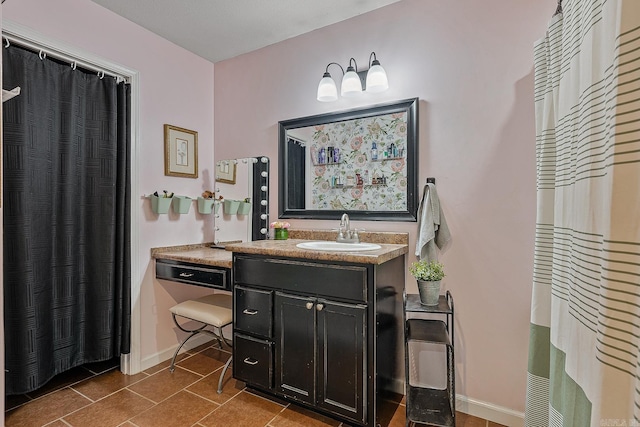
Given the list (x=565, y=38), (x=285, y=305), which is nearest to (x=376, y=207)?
(x=285, y=305)

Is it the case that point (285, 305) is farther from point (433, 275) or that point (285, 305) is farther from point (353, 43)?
point (353, 43)

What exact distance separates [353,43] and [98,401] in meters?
2.85

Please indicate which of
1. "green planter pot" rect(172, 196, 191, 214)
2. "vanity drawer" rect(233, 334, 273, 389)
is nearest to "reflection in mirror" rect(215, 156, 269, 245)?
"green planter pot" rect(172, 196, 191, 214)

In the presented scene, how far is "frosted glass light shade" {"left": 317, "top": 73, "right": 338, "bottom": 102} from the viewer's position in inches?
87.6

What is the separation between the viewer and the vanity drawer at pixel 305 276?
1638 mm

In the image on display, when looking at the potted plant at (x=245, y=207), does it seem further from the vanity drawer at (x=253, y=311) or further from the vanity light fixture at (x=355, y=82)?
the vanity light fixture at (x=355, y=82)

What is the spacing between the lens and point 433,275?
68.2 inches

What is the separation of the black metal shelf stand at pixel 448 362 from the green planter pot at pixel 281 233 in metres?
1.00

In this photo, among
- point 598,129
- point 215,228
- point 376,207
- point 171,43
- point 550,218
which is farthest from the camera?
point 215,228

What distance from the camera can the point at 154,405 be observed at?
1.95m

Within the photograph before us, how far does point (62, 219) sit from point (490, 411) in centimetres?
282

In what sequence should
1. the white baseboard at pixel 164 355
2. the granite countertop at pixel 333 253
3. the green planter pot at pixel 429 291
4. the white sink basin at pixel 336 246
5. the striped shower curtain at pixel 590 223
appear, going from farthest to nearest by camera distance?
the white baseboard at pixel 164 355 < the white sink basin at pixel 336 246 < the green planter pot at pixel 429 291 < the granite countertop at pixel 333 253 < the striped shower curtain at pixel 590 223

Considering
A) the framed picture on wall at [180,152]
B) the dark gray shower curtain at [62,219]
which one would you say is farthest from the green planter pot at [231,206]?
the dark gray shower curtain at [62,219]

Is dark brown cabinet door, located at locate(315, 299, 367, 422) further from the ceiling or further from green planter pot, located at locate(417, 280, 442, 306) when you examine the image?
the ceiling
